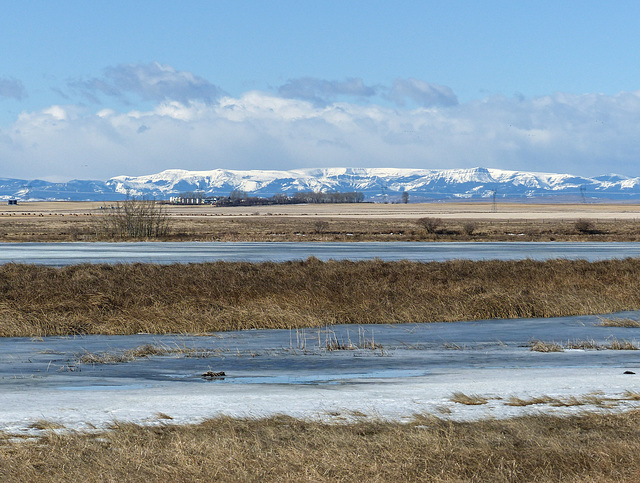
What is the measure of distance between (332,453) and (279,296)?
17439 mm

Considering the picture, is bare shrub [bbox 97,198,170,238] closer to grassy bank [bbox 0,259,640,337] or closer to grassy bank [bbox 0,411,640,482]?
grassy bank [bbox 0,259,640,337]

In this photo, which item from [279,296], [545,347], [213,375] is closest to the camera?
[213,375]

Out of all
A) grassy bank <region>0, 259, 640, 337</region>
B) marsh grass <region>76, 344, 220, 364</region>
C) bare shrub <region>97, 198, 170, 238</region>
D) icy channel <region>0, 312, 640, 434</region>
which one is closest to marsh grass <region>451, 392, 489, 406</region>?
icy channel <region>0, 312, 640, 434</region>

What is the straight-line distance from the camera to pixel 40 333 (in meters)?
Result: 21.4

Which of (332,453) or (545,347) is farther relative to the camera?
(545,347)

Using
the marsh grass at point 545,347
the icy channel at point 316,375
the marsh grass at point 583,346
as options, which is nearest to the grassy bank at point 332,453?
the icy channel at point 316,375

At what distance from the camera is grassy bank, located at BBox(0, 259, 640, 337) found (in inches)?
906

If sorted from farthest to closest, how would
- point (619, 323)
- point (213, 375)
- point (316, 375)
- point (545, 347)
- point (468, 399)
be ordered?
1. point (619, 323)
2. point (545, 347)
3. point (316, 375)
4. point (213, 375)
5. point (468, 399)

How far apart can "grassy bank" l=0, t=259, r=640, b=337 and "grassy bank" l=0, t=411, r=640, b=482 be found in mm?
12377

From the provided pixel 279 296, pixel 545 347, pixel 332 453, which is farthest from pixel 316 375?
pixel 279 296

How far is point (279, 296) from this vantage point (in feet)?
86.7

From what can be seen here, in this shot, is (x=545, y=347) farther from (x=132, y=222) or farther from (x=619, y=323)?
(x=132, y=222)

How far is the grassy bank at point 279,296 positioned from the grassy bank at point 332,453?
1238 cm

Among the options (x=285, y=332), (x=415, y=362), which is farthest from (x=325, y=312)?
(x=415, y=362)
